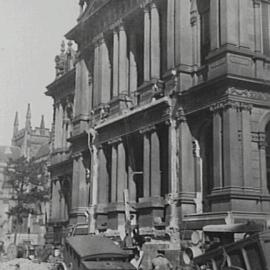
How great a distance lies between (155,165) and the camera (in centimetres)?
2806

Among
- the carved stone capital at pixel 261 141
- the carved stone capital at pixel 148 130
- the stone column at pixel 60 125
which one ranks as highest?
the stone column at pixel 60 125

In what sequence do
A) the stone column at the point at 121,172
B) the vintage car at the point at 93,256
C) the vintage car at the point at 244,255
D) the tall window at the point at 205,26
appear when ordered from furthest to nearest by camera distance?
1. the stone column at the point at 121,172
2. the tall window at the point at 205,26
3. the vintage car at the point at 93,256
4. the vintage car at the point at 244,255

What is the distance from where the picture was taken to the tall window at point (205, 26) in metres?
26.9

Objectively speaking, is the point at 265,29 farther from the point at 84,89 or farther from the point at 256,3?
the point at 84,89

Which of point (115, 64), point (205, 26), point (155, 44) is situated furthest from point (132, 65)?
point (205, 26)

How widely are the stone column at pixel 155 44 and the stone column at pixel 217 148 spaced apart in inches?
229

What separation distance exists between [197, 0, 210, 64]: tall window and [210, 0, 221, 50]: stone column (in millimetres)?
1470

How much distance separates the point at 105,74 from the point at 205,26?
9.70 m

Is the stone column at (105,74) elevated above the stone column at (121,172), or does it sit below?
above

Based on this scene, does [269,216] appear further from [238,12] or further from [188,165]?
[238,12]

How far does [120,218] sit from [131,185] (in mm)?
1872

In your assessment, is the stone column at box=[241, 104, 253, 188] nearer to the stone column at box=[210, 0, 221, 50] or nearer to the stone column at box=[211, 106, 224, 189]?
the stone column at box=[211, 106, 224, 189]

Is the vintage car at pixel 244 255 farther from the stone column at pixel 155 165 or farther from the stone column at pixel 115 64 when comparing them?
the stone column at pixel 115 64

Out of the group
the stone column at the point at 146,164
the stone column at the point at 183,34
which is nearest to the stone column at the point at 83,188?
the stone column at the point at 146,164
